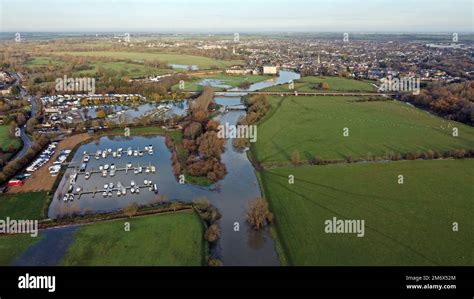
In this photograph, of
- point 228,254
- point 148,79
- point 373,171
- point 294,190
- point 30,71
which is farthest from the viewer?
point 30,71

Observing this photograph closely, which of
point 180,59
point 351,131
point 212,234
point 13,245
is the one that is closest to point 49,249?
point 13,245

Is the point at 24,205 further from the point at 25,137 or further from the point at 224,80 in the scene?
the point at 224,80

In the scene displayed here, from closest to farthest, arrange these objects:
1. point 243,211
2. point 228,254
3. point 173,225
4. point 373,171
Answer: point 228,254 → point 173,225 → point 243,211 → point 373,171

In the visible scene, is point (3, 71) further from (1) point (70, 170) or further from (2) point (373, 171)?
(2) point (373, 171)

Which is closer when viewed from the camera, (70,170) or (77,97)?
(70,170)

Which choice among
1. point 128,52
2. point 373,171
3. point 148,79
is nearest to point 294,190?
point 373,171

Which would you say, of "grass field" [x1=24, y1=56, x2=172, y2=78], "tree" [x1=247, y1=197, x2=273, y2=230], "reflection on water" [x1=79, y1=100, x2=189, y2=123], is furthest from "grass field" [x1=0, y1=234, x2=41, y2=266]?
"grass field" [x1=24, y1=56, x2=172, y2=78]
